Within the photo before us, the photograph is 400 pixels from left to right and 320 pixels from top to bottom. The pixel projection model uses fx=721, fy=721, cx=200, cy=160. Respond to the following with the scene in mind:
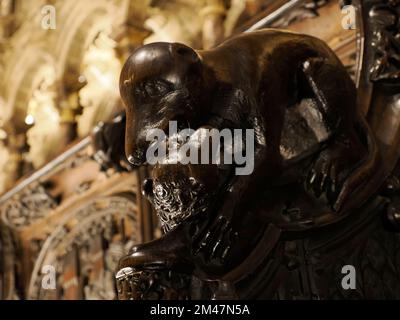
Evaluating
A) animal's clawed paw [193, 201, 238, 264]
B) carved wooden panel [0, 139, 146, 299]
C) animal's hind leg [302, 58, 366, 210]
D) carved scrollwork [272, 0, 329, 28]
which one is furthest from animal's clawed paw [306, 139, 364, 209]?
carved wooden panel [0, 139, 146, 299]

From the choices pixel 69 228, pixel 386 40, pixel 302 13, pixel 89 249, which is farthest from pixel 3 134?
pixel 386 40

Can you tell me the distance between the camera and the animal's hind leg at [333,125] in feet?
1.97

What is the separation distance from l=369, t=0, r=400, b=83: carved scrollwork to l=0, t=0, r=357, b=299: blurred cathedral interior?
309mm

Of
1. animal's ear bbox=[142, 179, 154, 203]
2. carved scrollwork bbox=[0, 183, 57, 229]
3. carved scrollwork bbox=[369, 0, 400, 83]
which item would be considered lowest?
animal's ear bbox=[142, 179, 154, 203]

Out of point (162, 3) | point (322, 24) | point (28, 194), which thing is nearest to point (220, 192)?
point (322, 24)

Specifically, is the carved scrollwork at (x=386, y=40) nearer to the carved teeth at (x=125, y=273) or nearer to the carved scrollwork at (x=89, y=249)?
the carved teeth at (x=125, y=273)

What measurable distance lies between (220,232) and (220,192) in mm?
32

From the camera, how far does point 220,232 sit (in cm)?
53

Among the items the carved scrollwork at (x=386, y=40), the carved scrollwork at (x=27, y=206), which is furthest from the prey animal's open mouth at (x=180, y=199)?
the carved scrollwork at (x=27, y=206)

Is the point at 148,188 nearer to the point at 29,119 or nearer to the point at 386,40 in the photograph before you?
the point at 386,40

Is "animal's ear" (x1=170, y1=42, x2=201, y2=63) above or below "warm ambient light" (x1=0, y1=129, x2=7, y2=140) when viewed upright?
below

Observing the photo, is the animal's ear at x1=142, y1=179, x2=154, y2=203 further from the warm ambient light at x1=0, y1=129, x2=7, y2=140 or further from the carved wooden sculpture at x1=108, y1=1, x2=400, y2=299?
the warm ambient light at x1=0, y1=129, x2=7, y2=140

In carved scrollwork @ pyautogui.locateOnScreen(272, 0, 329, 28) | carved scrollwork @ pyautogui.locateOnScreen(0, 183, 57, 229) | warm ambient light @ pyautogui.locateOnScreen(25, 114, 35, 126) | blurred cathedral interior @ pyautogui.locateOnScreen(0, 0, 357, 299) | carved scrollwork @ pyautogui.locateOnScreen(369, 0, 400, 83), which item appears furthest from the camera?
warm ambient light @ pyautogui.locateOnScreen(25, 114, 35, 126)

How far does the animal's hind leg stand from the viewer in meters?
0.60
